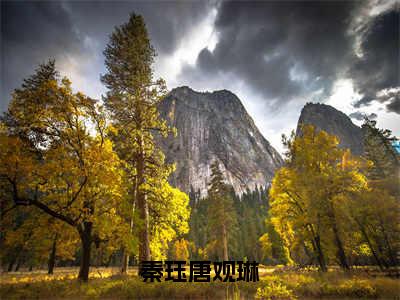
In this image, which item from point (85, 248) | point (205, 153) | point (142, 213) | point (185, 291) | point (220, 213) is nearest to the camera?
point (185, 291)

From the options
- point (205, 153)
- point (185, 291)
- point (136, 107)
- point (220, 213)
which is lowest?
point (185, 291)

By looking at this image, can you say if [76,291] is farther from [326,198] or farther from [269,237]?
[269,237]

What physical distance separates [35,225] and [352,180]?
1889 cm

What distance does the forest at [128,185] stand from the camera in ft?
31.9

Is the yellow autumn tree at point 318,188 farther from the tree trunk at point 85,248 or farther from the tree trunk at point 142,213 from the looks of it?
the tree trunk at point 85,248

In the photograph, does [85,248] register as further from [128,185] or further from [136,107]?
[136,107]

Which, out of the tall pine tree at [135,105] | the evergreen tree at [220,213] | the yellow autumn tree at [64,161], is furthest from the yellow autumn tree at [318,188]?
the evergreen tree at [220,213]

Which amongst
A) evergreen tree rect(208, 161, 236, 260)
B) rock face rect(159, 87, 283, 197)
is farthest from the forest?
rock face rect(159, 87, 283, 197)

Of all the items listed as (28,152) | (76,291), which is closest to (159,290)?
(76,291)

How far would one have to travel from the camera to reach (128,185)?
12.8m

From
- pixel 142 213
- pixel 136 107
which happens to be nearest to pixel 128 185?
pixel 142 213

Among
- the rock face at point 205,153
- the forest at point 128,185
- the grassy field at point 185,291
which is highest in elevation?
the rock face at point 205,153

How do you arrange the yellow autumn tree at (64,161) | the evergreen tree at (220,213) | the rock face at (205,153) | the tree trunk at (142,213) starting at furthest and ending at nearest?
1. the rock face at (205,153)
2. the evergreen tree at (220,213)
3. the tree trunk at (142,213)
4. the yellow autumn tree at (64,161)

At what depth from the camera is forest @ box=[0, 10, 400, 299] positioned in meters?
9.73
